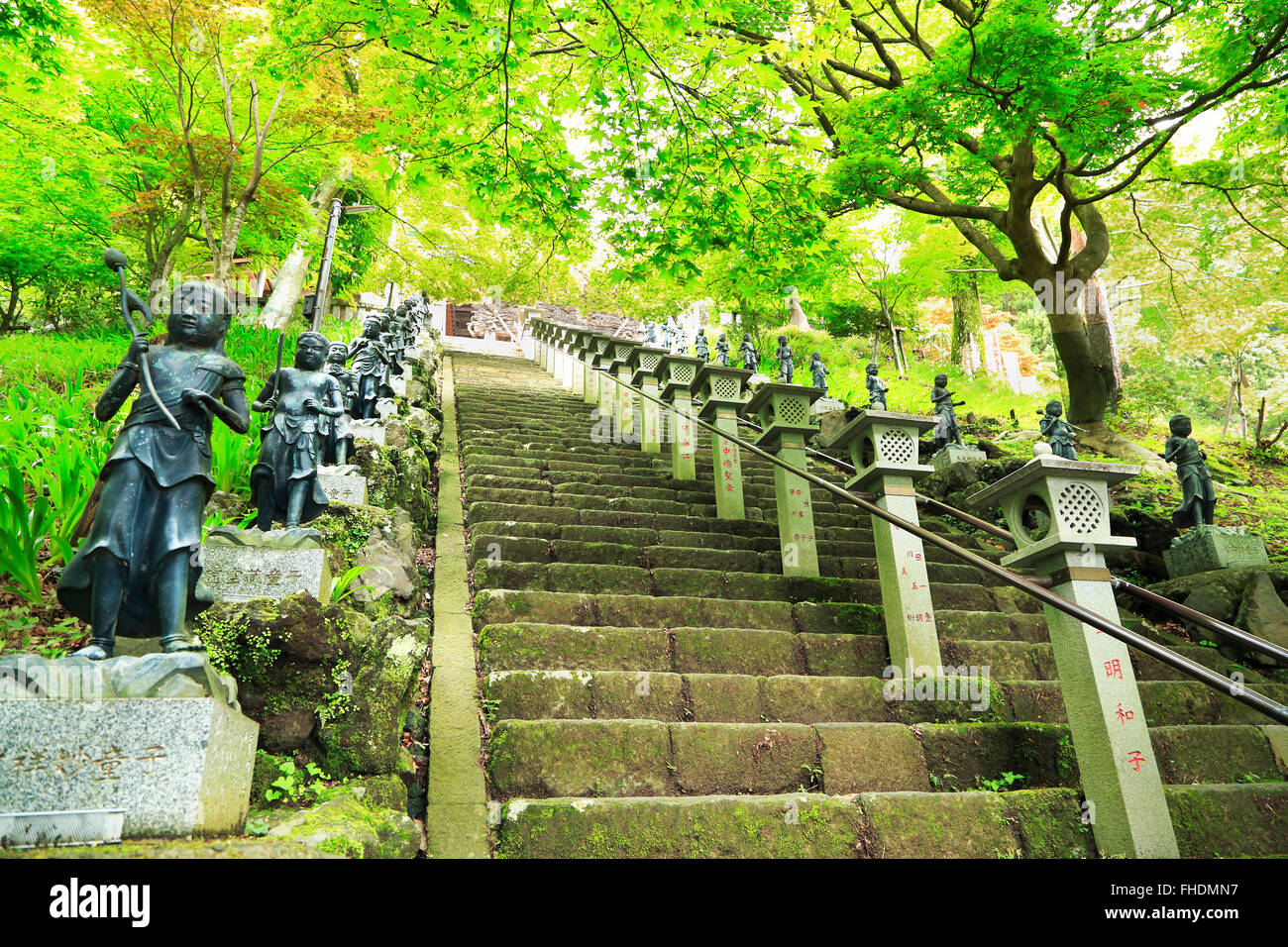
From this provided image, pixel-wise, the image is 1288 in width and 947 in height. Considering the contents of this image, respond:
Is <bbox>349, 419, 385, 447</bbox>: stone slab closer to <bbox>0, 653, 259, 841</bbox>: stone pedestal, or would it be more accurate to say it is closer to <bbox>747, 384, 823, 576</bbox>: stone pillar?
<bbox>747, 384, 823, 576</bbox>: stone pillar

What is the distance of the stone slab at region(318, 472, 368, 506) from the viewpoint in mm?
4758

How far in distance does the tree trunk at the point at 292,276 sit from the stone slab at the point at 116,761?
11.5 metres

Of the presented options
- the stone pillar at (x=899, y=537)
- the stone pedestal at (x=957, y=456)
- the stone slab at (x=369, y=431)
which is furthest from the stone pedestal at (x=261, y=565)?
the stone pedestal at (x=957, y=456)

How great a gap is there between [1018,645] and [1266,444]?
399 inches

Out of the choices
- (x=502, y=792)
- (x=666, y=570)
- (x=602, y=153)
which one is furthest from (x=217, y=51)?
(x=502, y=792)

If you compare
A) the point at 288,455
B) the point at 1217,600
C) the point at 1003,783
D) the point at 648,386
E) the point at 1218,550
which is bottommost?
the point at 1003,783

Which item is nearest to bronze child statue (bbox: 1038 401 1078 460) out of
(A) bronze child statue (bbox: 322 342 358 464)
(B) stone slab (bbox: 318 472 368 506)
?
(B) stone slab (bbox: 318 472 368 506)

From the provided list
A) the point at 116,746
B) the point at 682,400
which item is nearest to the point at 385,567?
the point at 116,746

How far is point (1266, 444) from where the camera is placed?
448 inches

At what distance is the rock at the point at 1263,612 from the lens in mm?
5395

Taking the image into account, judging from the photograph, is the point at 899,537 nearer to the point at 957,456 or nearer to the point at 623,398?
the point at 957,456

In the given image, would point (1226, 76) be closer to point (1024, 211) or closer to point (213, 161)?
point (1024, 211)

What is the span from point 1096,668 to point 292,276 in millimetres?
14356

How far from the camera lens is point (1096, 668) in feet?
11.1
